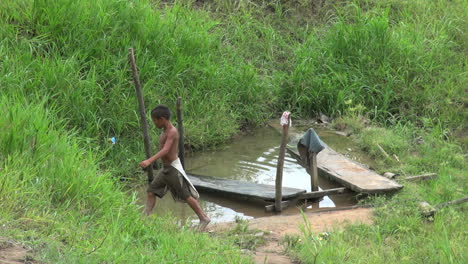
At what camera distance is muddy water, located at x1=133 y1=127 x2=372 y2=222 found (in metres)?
7.27

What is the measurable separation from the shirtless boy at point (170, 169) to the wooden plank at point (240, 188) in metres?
0.97

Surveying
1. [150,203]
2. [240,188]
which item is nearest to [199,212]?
[150,203]

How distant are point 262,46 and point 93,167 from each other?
20.3ft

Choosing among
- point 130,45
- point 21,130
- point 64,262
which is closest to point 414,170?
point 130,45

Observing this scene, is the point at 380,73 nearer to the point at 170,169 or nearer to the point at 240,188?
the point at 240,188

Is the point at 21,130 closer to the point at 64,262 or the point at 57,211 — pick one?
the point at 57,211

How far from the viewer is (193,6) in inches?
475

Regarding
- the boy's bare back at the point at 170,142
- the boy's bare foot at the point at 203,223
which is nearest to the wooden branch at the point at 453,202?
the boy's bare foot at the point at 203,223

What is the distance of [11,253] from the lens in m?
4.18

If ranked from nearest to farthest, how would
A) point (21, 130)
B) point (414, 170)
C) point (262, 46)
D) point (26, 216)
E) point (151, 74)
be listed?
point (26, 216)
point (21, 130)
point (414, 170)
point (151, 74)
point (262, 46)

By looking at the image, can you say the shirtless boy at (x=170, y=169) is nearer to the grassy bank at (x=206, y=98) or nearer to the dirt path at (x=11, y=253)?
the grassy bank at (x=206, y=98)

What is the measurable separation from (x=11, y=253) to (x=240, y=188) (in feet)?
12.1

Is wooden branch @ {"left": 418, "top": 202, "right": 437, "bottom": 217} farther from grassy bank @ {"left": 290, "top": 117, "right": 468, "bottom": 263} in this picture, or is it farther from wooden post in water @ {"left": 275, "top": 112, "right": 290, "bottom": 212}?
wooden post in water @ {"left": 275, "top": 112, "right": 290, "bottom": 212}

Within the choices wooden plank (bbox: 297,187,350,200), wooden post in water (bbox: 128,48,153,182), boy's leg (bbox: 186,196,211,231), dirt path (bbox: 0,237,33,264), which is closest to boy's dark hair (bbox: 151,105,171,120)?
boy's leg (bbox: 186,196,211,231)
